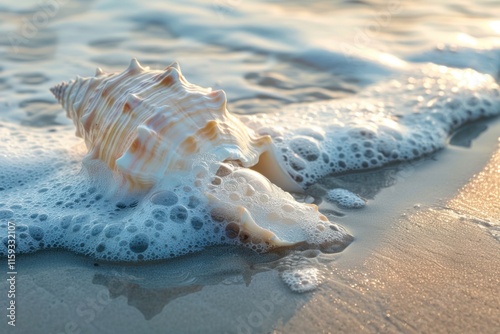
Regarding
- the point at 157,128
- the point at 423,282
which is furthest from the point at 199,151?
the point at 423,282

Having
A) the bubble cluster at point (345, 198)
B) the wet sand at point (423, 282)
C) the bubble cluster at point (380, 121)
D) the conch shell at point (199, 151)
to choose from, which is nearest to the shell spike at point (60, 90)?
the conch shell at point (199, 151)

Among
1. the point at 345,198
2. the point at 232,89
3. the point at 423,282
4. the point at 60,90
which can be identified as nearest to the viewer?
the point at 423,282

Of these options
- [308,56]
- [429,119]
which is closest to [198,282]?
[429,119]

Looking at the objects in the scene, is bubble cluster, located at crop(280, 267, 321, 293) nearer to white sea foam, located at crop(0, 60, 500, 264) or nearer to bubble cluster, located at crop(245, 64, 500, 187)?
white sea foam, located at crop(0, 60, 500, 264)

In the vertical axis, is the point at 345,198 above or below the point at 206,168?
below

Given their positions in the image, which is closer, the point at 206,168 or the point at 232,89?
the point at 206,168

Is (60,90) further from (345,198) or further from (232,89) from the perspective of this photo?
(345,198)

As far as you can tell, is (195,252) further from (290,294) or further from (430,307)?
(430,307)
